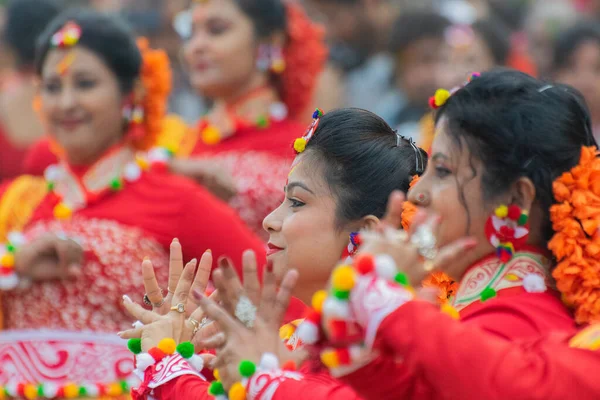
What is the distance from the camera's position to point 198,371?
2.79m

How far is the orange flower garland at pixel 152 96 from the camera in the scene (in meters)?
4.91

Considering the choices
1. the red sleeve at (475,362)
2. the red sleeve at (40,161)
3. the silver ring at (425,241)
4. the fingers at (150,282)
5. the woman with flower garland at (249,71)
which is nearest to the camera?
the red sleeve at (475,362)

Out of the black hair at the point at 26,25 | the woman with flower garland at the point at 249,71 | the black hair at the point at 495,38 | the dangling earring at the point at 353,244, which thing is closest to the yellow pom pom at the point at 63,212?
the woman with flower garland at the point at 249,71

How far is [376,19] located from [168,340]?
18.8ft

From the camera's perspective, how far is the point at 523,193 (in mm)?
2631

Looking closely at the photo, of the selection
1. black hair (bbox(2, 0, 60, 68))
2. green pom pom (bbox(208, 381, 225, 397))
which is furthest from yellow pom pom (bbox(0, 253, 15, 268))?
black hair (bbox(2, 0, 60, 68))

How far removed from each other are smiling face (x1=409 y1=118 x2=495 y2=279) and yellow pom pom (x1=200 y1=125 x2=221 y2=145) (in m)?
3.16

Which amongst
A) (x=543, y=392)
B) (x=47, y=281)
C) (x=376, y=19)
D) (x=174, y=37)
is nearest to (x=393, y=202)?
(x=543, y=392)

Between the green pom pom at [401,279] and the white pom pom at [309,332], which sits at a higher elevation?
the green pom pom at [401,279]

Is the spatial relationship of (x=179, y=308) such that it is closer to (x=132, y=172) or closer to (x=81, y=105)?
(x=132, y=172)

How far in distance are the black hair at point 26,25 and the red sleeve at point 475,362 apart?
17.6 feet

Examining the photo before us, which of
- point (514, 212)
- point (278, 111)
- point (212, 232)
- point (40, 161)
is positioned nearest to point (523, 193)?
point (514, 212)

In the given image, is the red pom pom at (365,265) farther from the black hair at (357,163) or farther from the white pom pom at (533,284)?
the black hair at (357,163)

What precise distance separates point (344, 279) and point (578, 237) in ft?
2.38
